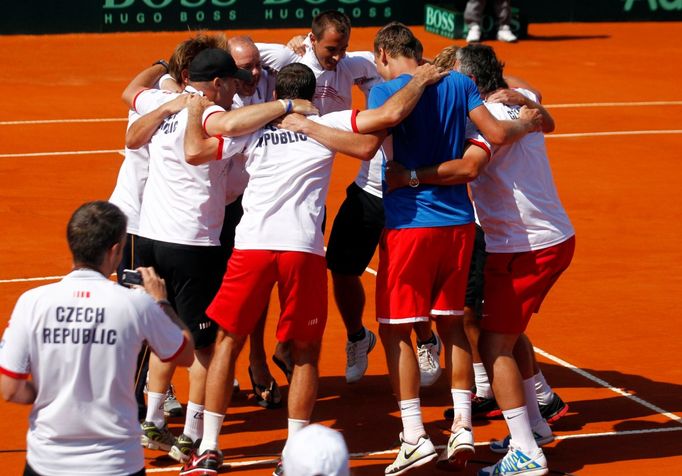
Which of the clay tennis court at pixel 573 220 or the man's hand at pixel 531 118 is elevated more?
the man's hand at pixel 531 118

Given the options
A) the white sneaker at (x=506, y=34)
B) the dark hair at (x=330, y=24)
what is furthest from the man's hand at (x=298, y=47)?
the white sneaker at (x=506, y=34)

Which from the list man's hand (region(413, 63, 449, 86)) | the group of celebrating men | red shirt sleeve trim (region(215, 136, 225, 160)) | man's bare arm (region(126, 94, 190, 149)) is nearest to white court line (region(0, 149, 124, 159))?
the group of celebrating men

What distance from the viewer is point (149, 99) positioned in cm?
816

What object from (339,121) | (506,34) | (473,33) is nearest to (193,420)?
(339,121)

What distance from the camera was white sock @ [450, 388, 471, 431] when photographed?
7.49 m

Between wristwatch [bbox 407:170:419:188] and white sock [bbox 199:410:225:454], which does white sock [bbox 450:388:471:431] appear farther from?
white sock [bbox 199:410:225:454]

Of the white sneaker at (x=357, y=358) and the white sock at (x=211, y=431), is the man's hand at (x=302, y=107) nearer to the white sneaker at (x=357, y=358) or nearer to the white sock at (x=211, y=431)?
the white sock at (x=211, y=431)

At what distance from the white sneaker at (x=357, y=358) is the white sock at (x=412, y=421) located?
184 cm

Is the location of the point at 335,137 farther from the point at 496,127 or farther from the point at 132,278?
the point at 132,278

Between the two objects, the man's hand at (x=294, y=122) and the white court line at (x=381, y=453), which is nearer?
the man's hand at (x=294, y=122)

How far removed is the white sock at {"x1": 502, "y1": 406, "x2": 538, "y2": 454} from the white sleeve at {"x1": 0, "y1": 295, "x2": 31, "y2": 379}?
3300mm

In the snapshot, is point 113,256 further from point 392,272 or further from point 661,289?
point 661,289

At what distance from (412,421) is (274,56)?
344 centimetres

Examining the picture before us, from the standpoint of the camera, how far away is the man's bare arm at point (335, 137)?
729 cm
